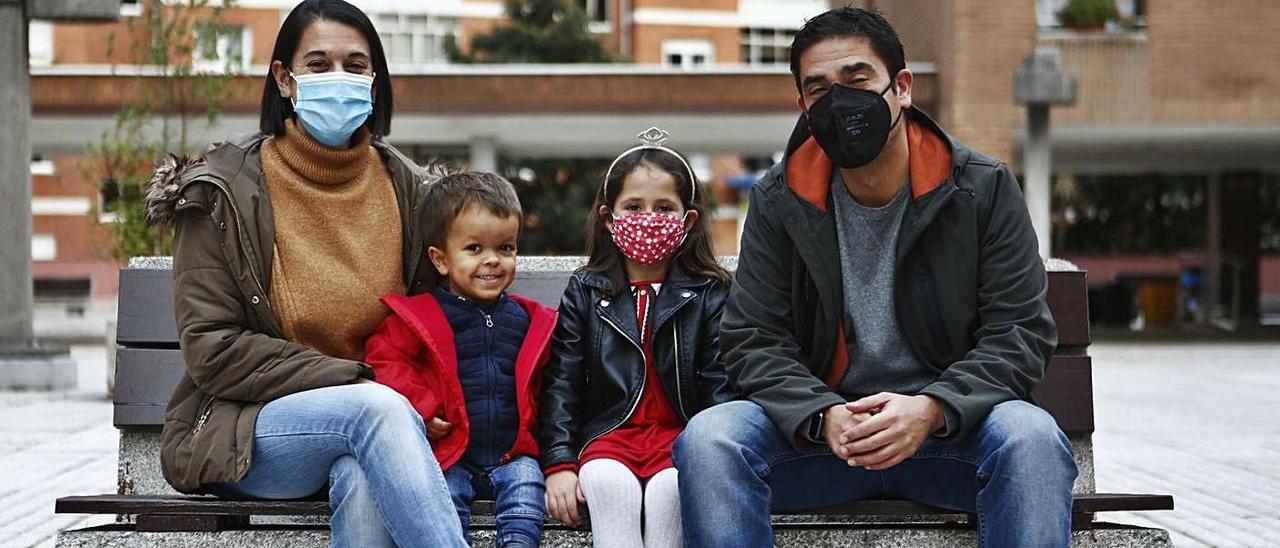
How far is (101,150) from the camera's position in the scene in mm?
12125

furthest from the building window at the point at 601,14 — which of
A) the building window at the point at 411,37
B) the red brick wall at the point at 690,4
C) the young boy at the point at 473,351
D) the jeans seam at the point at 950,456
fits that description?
the jeans seam at the point at 950,456

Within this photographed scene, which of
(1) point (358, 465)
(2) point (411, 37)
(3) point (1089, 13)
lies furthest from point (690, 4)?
(1) point (358, 465)

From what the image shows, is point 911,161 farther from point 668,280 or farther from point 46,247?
point 46,247

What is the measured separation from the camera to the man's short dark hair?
380 cm

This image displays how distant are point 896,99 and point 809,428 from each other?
924 mm

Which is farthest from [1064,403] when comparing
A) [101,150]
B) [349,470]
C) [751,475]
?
[101,150]

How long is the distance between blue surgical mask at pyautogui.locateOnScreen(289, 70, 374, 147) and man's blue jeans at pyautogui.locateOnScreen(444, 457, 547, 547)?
0.99 meters

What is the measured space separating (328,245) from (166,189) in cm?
46

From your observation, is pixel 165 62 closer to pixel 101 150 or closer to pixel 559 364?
pixel 101 150

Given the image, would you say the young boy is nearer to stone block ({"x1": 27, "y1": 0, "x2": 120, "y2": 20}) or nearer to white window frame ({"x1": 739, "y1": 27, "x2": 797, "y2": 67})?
stone block ({"x1": 27, "y1": 0, "x2": 120, "y2": 20})

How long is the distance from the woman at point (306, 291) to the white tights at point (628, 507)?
0.40 meters

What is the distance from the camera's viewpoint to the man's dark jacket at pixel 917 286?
3686mm

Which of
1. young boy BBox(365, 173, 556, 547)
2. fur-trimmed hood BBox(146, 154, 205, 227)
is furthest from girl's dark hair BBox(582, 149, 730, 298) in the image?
fur-trimmed hood BBox(146, 154, 205, 227)

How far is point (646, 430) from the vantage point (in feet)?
13.1
